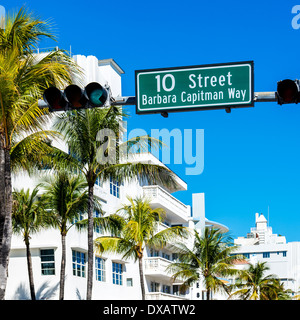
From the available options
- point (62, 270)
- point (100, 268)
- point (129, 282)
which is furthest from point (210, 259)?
point (62, 270)

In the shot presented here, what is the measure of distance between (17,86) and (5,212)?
3.15 metres

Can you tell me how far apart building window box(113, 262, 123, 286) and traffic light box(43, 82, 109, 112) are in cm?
3335

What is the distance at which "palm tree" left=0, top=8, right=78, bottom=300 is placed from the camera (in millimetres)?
15148

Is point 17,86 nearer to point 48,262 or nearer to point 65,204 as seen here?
point 65,204

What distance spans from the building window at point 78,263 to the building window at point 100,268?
6.37ft

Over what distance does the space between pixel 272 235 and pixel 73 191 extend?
105 meters

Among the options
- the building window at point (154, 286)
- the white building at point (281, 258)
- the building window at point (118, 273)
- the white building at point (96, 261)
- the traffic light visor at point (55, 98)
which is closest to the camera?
the traffic light visor at point (55, 98)

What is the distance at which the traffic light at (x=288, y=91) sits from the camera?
33.8ft

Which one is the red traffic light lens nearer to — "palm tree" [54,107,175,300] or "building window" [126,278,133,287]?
"palm tree" [54,107,175,300]

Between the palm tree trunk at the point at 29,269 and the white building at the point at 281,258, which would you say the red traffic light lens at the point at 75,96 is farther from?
the white building at the point at 281,258

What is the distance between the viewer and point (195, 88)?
10.6m

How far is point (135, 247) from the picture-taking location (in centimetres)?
3612

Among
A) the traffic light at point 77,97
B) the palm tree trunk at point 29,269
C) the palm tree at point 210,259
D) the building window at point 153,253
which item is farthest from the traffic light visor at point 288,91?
the building window at point 153,253
